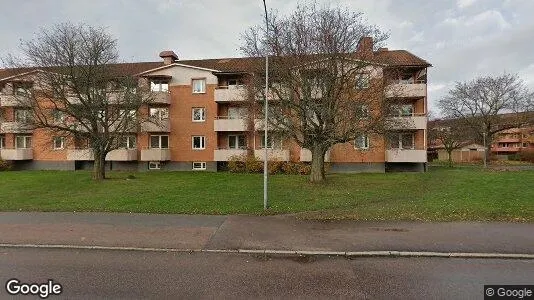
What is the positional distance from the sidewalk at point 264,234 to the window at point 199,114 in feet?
65.2

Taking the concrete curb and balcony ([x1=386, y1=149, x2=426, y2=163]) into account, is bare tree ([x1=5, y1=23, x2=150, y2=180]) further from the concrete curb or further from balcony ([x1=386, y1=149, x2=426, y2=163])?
balcony ([x1=386, y1=149, x2=426, y2=163])

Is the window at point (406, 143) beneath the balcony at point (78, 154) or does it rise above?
above

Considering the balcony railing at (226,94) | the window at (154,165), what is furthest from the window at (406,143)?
the window at (154,165)

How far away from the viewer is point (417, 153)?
24188 mm

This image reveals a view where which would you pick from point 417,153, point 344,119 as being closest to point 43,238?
point 344,119

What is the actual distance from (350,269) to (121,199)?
9583mm

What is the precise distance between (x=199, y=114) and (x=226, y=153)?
4852 millimetres

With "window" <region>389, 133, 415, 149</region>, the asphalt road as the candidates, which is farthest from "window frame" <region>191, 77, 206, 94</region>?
the asphalt road

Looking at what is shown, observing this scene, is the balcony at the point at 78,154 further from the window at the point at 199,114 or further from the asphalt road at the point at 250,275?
the asphalt road at the point at 250,275

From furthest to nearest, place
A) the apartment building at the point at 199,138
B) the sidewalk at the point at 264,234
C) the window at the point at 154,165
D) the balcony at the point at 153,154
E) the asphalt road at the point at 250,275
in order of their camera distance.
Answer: the window at the point at 154,165 → the balcony at the point at 153,154 → the apartment building at the point at 199,138 → the sidewalk at the point at 264,234 → the asphalt road at the point at 250,275

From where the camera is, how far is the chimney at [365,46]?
49.0ft

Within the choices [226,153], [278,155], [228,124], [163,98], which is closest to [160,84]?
[163,98]

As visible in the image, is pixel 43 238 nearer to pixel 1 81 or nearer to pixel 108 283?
pixel 108 283

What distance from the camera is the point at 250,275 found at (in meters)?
5.02
